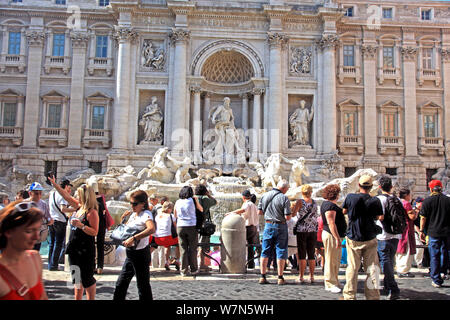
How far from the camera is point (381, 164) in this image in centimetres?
2536

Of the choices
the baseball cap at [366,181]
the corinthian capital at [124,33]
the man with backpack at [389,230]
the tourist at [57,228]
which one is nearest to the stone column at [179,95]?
the corinthian capital at [124,33]

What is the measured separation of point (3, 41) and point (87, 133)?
781cm

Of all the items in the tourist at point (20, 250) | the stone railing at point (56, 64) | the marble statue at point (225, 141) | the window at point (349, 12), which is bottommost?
the tourist at point (20, 250)

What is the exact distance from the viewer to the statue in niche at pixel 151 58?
24.4 m

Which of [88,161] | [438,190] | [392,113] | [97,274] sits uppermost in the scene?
[392,113]

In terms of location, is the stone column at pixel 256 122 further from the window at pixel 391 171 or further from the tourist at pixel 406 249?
the tourist at pixel 406 249

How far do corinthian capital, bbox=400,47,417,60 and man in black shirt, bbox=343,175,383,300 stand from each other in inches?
912

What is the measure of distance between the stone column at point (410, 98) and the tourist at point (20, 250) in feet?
85.3

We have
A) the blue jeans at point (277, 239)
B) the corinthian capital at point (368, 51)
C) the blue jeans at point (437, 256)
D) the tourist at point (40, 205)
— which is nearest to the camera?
the blue jeans at point (437, 256)

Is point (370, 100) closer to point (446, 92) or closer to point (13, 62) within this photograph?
point (446, 92)

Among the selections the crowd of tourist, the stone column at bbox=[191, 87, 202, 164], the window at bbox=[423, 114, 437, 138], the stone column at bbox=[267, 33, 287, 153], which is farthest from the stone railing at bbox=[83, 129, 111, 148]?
the window at bbox=[423, 114, 437, 138]
